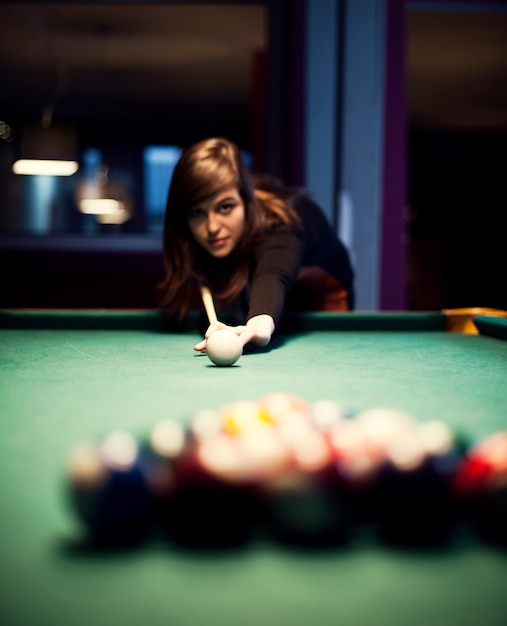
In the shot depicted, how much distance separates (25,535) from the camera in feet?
2.21

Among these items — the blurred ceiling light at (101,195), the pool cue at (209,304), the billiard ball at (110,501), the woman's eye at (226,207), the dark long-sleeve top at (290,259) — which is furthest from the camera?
the blurred ceiling light at (101,195)

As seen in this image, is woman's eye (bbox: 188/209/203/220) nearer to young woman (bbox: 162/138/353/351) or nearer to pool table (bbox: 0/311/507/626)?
young woman (bbox: 162/138/353/351)

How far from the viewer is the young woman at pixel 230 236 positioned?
2.36 metres

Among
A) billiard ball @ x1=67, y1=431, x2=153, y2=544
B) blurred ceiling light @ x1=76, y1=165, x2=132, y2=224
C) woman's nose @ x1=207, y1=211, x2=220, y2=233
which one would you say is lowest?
billiard ball @ x1=67, y1=431, x2=153, y2=544

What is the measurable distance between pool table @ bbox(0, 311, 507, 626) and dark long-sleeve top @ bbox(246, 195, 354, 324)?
0.15 m

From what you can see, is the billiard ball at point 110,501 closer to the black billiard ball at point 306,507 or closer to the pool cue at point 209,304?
the black billiard ball at point 306,507

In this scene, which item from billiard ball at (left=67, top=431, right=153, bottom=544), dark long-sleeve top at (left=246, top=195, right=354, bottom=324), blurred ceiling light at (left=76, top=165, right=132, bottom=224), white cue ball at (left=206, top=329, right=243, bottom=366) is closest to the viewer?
billiard ball at (left=67, top=431, right=153, bottom=544)

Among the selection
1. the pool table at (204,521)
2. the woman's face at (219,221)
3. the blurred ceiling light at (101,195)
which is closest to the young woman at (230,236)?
the woman's face at (219,221)

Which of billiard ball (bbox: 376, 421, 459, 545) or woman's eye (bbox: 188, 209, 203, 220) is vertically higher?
woman's eye (bbox: 188, 209, 203, 220)

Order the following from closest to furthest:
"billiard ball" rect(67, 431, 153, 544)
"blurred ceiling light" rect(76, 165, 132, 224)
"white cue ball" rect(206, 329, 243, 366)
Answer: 1. "billiard ball" rect(67, 431, 153, 544)
2. "white cue ball" rect(206, 329, 243, 366)
3. "blurred ceiling light" rect(76, 165, 132, 224)

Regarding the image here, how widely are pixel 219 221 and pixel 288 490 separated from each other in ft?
5.97

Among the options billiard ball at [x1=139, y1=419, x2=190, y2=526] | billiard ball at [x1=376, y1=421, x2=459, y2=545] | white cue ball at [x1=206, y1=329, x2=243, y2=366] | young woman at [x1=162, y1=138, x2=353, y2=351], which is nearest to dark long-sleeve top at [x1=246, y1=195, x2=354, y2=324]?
young woman at [x1=162, y1=138, x2=353, y2=351]

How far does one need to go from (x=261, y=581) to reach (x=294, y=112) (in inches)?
171

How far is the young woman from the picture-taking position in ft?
7.73
